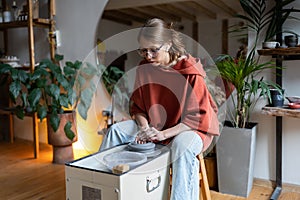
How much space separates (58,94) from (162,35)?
127 centimetres

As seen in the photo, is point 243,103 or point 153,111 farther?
point 243,103

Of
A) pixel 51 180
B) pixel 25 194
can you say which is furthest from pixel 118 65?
pixel 25 194

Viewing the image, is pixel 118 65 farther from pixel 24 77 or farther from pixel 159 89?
pixel 159 89

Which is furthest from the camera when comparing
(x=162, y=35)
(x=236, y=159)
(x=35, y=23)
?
(x=35, y=23)

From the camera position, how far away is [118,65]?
278 cm

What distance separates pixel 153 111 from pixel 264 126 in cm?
89

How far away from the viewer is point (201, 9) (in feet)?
7.45

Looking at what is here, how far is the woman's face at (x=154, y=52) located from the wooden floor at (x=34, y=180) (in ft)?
3.19

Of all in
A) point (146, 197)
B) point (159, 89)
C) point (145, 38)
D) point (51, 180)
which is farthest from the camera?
point (51, 180)

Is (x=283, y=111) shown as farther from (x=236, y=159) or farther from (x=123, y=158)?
(x=123, y=158)

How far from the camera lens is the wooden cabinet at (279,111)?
5.79 feet

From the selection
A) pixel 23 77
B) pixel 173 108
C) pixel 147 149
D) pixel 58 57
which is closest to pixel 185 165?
pixel 147 149

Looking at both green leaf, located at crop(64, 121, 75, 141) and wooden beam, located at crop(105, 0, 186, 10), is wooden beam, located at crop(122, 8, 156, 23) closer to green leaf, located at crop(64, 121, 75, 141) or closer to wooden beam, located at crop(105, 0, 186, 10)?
wooden beam, located at crop(105, 0, 186, 10)

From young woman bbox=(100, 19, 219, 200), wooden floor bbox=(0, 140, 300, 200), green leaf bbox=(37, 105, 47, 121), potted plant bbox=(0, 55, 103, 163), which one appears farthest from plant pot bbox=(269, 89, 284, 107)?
green leaf bbox=(37, 105, 47, 121)
